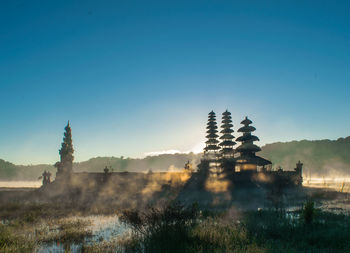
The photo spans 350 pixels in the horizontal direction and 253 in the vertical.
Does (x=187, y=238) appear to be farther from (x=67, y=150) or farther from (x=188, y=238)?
(x=67, y=150)

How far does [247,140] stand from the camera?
4034 centimetres

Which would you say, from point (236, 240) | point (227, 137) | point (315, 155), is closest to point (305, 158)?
point (315, 155)

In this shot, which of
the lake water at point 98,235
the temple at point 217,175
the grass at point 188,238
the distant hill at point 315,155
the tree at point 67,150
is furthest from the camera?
the distant hill at point 315,155

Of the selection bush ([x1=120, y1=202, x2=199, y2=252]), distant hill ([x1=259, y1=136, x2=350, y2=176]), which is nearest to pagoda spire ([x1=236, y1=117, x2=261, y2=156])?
bush ([x1=120, y1=202, x2=199, y2=252])

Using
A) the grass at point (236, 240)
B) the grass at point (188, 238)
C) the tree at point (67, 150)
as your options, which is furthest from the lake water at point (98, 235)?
the tree at point (67, 150)

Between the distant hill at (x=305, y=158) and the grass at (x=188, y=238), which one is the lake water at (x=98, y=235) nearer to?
the grass at (x=188, y=238)

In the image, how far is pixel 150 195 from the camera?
2994 cm

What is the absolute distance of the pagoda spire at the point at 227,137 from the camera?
44.1 meters

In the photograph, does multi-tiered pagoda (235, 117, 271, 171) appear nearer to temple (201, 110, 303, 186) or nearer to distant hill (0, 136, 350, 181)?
temple (201, 110, 303, 186)

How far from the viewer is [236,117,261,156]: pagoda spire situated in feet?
128

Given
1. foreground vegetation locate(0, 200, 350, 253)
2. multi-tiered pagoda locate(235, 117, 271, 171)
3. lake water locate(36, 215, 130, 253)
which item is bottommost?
lake water locate(36, 215, 130, 253)

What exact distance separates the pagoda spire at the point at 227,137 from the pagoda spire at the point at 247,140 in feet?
10.5

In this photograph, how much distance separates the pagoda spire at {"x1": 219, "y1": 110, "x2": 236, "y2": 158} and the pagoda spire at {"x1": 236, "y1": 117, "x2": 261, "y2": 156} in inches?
126

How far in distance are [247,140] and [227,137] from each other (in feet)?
15.9
